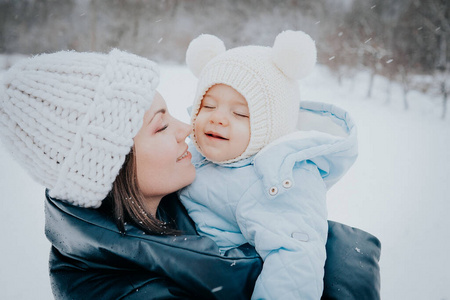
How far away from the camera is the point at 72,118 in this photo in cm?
93

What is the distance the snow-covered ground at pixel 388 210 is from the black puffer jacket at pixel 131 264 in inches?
55.4

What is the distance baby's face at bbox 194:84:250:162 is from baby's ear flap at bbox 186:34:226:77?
289mm

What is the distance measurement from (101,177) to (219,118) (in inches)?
25.3

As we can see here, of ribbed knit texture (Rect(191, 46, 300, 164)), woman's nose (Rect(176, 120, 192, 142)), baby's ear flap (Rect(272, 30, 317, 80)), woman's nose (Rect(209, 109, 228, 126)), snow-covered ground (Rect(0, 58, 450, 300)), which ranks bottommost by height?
snow-covered ground (Rect(0, 58, 450, 300))

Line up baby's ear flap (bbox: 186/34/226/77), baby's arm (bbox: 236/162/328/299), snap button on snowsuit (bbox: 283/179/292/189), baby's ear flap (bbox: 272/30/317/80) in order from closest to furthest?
baby's arm (bbox: 236/162/328/299) < snap button on snowsuit (bbox: 283/179/292/189) < baby's ear flap (bbox: 272/30/317/80) < baby's ear flap (bbox: 186/34/226/77)

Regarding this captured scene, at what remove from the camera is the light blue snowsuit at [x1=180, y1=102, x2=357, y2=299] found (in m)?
1.06

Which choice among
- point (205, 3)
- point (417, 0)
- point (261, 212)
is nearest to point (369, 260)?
point (261, 212)

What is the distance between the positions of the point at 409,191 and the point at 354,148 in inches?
106

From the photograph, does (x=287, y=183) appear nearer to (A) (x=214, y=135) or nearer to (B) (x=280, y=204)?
(B) (x=280, y=204)

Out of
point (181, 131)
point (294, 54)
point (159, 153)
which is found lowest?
point (159, 153)

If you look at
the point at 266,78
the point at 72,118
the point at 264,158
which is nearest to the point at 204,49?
the point at 266,78

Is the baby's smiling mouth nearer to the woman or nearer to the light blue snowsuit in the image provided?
the light blue snowsuit

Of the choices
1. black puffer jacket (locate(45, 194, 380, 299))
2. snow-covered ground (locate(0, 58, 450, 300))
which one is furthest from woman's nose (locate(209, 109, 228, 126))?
snow-covered ground (locate(0, 58, 450, 300))

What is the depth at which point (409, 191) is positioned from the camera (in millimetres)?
3400
